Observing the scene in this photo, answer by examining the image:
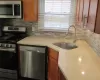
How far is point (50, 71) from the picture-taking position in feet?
8.61

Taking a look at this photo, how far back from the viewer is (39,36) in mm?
3244

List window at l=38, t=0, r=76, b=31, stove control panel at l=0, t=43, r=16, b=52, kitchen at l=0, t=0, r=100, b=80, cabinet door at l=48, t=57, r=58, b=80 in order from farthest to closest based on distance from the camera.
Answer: window at l=38, t=0, r=76, b=31 < stove control panel at l=0, t=43, r=16, b=52 < kitchen at l=0, t=0, r=100, b=80 < cabinet door at l=48, t=57, r=58, b=80

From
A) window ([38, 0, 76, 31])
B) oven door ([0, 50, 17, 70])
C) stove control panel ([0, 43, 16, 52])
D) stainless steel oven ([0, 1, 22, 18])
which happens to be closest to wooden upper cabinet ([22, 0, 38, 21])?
stainless steel oven ([0, 1, 22, 18])

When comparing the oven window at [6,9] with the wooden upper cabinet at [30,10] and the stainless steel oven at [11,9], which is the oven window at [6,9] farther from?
the wooden upper cabinet at [30,10]

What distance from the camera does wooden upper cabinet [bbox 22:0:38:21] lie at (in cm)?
290

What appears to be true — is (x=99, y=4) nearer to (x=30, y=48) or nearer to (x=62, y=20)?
(x=30, y=48)

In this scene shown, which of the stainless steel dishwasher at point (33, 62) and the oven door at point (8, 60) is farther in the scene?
the oven door at point (8, 60)

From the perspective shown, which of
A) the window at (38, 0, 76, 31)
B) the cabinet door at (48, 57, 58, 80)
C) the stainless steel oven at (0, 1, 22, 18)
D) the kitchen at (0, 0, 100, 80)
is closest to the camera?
the cabinet door at (48, 57, 58, 80)

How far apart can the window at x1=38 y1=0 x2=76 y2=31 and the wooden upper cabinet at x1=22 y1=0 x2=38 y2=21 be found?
24cm

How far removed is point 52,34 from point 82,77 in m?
2.08

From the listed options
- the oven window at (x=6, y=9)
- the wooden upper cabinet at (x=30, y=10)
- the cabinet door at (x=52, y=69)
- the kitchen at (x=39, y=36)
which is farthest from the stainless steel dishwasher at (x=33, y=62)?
the oven window at (x=6, y=9)

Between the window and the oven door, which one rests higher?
the window

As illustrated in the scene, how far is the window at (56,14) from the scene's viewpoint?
311 cm

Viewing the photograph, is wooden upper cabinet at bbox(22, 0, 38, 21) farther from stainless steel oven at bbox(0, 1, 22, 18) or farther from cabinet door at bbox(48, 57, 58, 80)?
cabinet door at bbox(48, 57, 58, 80)
